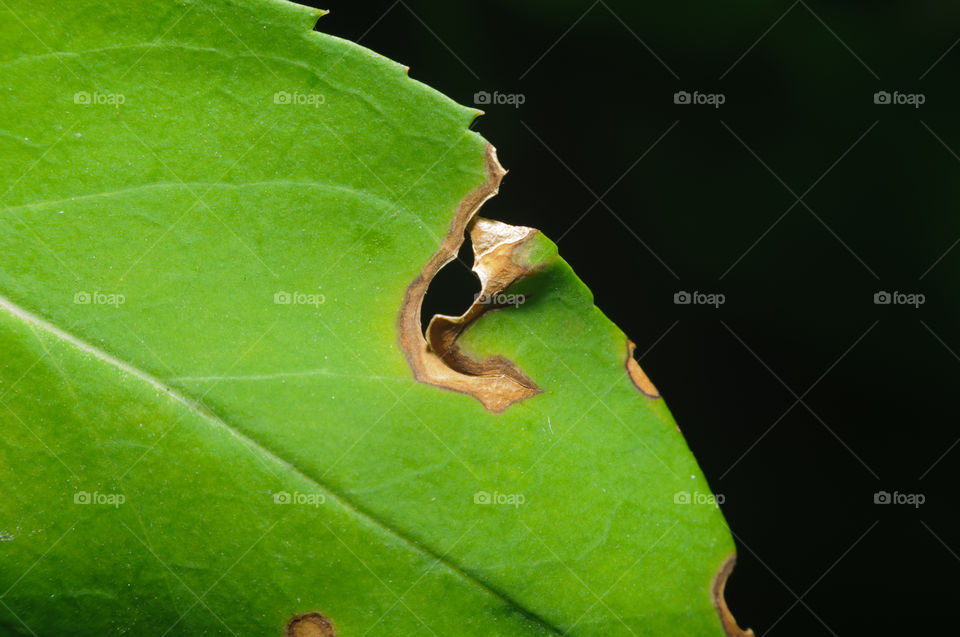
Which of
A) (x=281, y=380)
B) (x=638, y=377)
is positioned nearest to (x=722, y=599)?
(x=638, y=377)

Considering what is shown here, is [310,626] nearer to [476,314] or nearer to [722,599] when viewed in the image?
[476,314]

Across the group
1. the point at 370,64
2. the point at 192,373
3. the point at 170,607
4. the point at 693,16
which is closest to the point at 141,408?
the point at 192,373

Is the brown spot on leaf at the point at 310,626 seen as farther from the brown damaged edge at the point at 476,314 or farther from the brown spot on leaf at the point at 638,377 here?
the brown spot on leaf at the point at 638,377

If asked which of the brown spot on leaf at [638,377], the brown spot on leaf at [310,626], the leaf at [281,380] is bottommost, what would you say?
the brown spot on leaf at [310,626]

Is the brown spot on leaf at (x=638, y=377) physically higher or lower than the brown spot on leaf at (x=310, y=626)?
higher

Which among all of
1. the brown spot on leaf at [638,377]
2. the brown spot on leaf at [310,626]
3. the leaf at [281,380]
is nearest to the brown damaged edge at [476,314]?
the leaf at [281,380]

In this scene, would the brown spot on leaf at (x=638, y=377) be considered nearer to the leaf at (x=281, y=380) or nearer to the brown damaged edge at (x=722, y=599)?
the leaf at (x=281, y=380)

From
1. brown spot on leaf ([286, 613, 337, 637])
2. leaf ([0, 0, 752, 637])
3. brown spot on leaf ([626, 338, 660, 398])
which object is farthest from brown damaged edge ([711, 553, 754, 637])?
brown spot on leaf ([286, 613, 337, 637])
